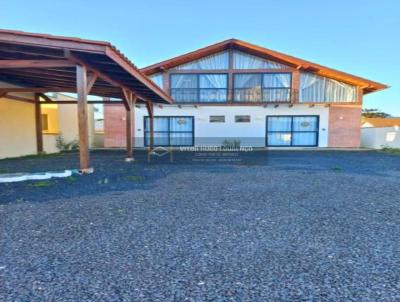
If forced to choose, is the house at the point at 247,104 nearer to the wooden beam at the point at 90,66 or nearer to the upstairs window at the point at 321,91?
the upstairs window at the point at 321,91

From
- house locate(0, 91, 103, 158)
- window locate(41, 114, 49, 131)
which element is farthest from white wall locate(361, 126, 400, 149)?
window locate(41, 114, 49, 131)

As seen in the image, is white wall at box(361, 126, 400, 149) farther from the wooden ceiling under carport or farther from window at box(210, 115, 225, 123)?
the wooden ceiling under carport

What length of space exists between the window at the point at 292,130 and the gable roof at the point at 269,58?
299 centimetres

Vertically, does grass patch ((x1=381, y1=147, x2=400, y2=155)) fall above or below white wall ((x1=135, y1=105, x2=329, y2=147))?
below

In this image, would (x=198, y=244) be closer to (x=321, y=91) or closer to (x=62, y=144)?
(x=62, y=144)

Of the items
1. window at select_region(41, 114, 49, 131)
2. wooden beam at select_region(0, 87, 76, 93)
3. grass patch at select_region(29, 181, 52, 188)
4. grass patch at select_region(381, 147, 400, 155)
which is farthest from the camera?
grass patch at select_region(381, 147, 400, 155)

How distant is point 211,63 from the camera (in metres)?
16.4

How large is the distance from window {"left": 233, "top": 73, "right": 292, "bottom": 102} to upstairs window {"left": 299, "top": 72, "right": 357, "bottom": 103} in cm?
104

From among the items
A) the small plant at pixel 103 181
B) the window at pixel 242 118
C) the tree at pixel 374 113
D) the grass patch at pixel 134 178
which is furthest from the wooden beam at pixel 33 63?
the tree at pixel 374 113

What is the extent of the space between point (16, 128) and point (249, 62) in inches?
531

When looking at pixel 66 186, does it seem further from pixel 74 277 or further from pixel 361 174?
pixel 361 174

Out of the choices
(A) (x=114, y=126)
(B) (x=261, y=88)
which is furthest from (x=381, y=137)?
(A) (x=114, y=126)

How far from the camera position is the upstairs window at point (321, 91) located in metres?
16.3

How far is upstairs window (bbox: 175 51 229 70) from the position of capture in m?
16.4
